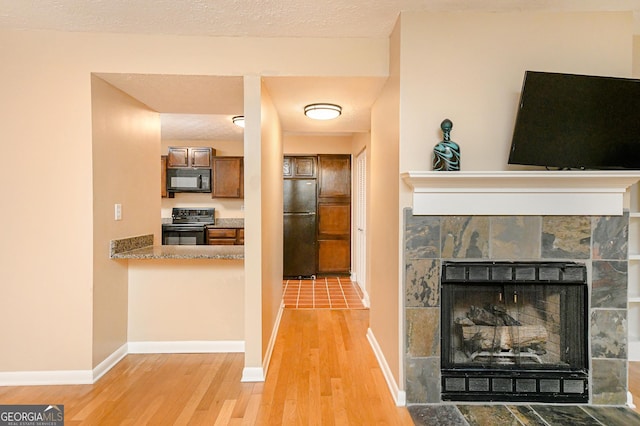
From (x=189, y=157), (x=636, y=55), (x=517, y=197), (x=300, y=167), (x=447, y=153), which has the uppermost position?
(x=636, y=55)

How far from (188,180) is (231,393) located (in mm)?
4156

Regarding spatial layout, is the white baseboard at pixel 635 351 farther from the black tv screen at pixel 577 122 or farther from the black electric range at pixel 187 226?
the black electric range at pixel 187 226

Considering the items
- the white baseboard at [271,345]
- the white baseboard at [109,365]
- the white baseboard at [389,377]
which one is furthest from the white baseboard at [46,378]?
the white baseboard at [389,377]

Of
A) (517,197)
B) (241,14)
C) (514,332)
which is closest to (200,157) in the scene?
(241,14)

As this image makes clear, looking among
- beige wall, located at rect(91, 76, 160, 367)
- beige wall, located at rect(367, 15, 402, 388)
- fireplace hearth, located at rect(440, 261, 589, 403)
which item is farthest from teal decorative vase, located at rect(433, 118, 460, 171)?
beige wall, located at rect(91, 76, 160, 367)

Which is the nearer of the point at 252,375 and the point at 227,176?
the point at 252,375

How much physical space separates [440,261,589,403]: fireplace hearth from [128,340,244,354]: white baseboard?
6.07ft

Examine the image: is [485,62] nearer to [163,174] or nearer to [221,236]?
[221,236]

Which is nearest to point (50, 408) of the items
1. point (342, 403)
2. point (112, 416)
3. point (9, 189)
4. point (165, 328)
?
point (112, 416)

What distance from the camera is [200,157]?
18.7 ft

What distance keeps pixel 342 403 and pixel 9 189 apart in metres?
2.69

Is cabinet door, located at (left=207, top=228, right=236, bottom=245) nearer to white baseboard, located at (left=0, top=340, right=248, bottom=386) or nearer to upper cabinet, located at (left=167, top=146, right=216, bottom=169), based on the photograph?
upper cabinet, located at (left=167, top=146, right=216, bottom=169)

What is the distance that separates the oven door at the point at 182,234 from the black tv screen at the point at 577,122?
4833 millimetres

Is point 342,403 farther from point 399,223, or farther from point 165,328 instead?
point 165,328
